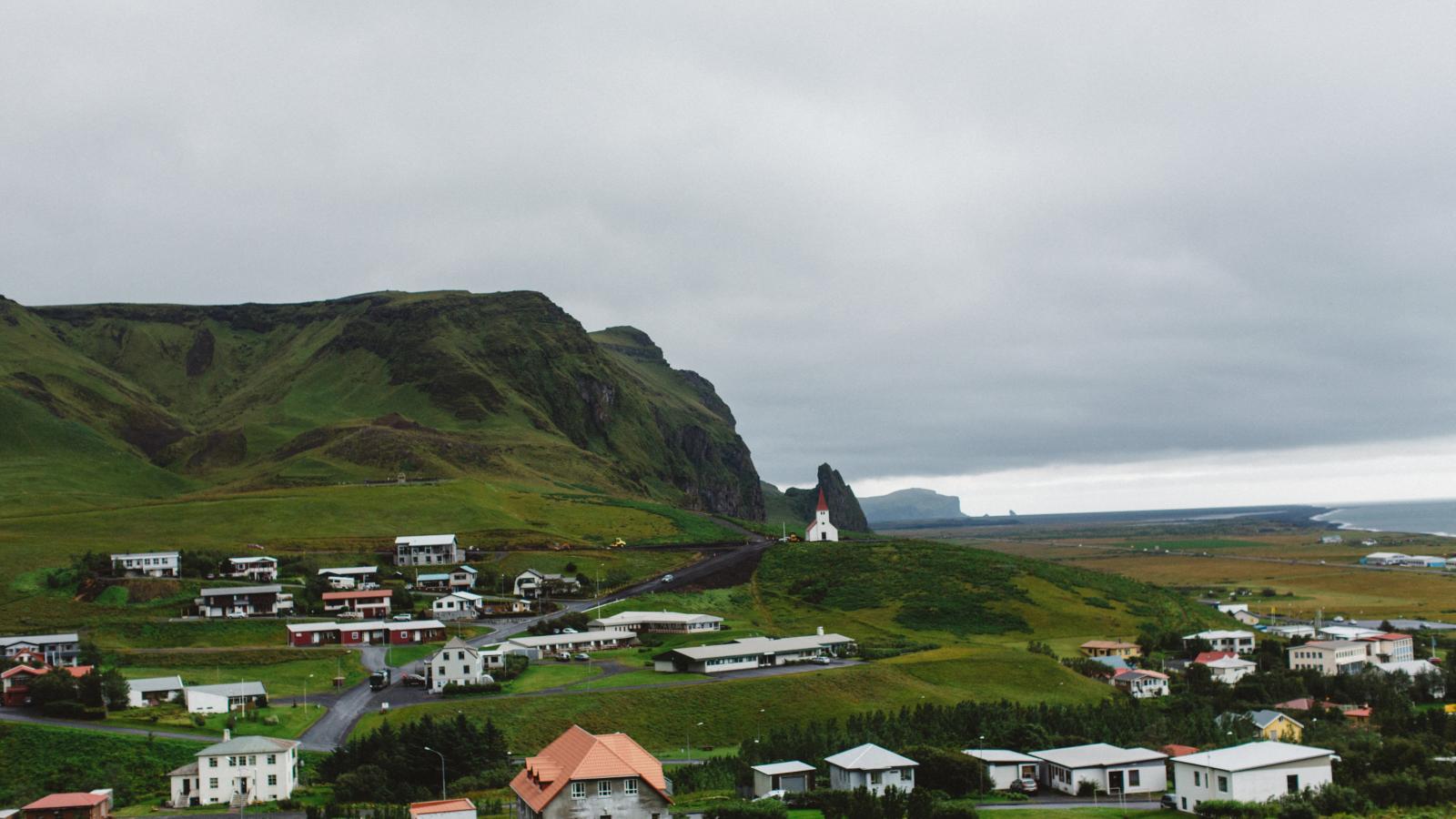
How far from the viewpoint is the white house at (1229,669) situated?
84.7 m

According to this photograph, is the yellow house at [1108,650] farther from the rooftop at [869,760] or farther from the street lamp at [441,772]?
the street lamp at [441,772]

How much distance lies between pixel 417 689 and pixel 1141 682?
47.4 meters

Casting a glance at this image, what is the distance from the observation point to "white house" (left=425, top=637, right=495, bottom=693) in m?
70.6

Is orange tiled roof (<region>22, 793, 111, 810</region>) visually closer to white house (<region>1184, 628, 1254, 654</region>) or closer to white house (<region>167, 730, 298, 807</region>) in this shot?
white house (<region>167, 730, 298, 807</region>)

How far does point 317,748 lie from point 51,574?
5202 cm

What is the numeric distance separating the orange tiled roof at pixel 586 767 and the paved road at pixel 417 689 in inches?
Result: 769

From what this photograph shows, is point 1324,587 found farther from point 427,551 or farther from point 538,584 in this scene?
point 427,551

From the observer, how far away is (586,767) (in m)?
42.8

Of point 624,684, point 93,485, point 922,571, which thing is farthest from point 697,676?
point 93,485

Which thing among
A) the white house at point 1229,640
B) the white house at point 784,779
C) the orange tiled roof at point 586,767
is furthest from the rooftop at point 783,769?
the white house at point 1229,640

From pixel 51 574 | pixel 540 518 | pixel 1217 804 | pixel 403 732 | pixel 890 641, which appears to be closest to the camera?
pixel 1217 804

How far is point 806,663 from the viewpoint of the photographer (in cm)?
8025

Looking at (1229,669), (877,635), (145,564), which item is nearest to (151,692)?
(145,564)

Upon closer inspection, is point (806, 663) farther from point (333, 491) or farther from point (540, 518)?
point (333, 491)
